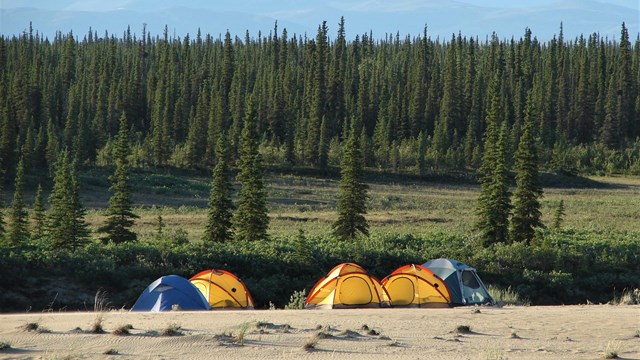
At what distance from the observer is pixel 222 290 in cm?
2473

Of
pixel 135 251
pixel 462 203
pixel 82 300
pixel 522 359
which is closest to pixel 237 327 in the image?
pixel 522 359

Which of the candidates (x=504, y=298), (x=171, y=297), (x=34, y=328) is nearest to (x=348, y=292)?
(x=171, y=297)

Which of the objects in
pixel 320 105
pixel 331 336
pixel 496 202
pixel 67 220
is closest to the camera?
pixel 331 336

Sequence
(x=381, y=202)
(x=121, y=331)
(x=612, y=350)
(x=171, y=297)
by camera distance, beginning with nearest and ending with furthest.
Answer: (x=612, y=350), (x=121, y=331), (x=171, y=297), (x=381, y=202)

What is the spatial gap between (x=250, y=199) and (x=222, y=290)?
19.2 m

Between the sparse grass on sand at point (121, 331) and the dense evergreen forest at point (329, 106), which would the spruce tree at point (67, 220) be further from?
the dense evergreen forest at point (329, 106)

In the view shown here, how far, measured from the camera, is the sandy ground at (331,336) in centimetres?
1516

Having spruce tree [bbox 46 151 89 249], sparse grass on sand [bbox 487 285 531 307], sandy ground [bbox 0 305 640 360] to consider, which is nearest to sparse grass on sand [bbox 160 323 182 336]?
sandy ground [bbox 0 305 640 360]

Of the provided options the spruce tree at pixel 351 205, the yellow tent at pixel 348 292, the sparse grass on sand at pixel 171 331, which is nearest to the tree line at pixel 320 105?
the spruce tree at pixel 351 205

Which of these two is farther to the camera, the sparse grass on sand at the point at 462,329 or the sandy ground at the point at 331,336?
the sparse grass on sand at the point at 462,329

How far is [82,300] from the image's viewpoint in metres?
27.5

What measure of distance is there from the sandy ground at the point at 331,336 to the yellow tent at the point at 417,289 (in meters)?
4.38

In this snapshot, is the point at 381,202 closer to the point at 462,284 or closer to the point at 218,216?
the point at 218,216

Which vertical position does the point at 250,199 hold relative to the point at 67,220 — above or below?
above
